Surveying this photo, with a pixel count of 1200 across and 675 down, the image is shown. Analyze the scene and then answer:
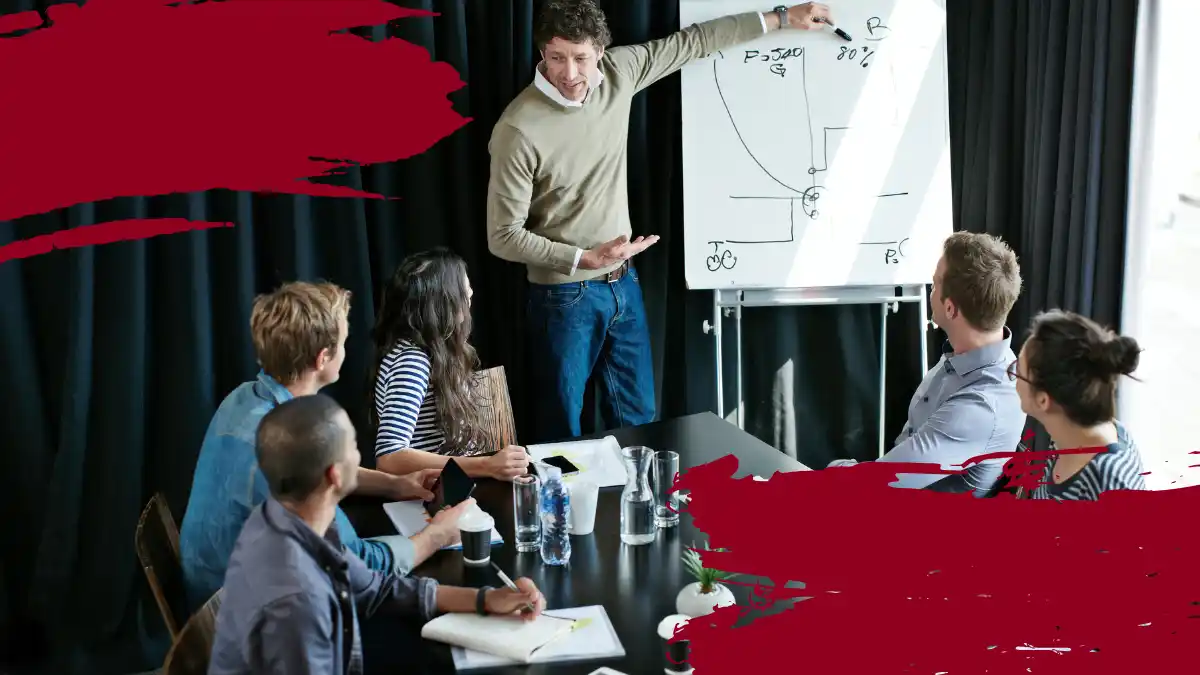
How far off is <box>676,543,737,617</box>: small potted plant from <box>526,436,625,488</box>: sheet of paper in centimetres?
50

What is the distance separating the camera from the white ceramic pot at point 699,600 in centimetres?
164

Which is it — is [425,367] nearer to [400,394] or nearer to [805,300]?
[400,394]

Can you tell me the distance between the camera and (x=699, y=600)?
5.41 ft

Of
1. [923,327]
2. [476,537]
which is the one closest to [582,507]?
[476,537]

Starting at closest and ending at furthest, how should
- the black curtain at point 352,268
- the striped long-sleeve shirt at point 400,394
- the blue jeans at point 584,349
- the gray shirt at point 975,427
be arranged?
1. the gray shirt at point 975,427
2. the striped long-sleeve shirt at point 400,394
3. the black curtain at point 352,268
4. the blue jeans at point 584,349

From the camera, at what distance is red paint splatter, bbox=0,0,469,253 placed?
2.60 meters

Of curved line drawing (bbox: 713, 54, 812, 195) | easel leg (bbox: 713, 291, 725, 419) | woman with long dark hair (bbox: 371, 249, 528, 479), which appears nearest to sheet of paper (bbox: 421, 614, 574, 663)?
woman with long dark hair (bbox: 371, 249, 528, 479)

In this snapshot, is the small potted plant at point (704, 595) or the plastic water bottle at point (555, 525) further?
the plastic water bottle at point (555, 525)

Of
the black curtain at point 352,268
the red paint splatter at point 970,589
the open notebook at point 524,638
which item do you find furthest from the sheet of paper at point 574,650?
the black curtain at point 352,268

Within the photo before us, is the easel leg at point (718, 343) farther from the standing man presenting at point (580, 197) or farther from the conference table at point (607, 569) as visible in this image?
the conference table at point (607, 569)

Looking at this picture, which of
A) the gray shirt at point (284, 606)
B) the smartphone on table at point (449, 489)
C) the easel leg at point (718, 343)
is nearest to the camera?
the gray shirt at point (284, 606)

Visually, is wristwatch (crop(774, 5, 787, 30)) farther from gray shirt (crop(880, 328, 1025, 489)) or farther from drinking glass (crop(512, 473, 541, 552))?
drinking glass (crop(512, 473, 541, 552))

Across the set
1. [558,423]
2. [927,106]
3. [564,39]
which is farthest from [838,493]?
[927,106]

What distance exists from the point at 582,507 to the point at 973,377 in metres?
0.90
